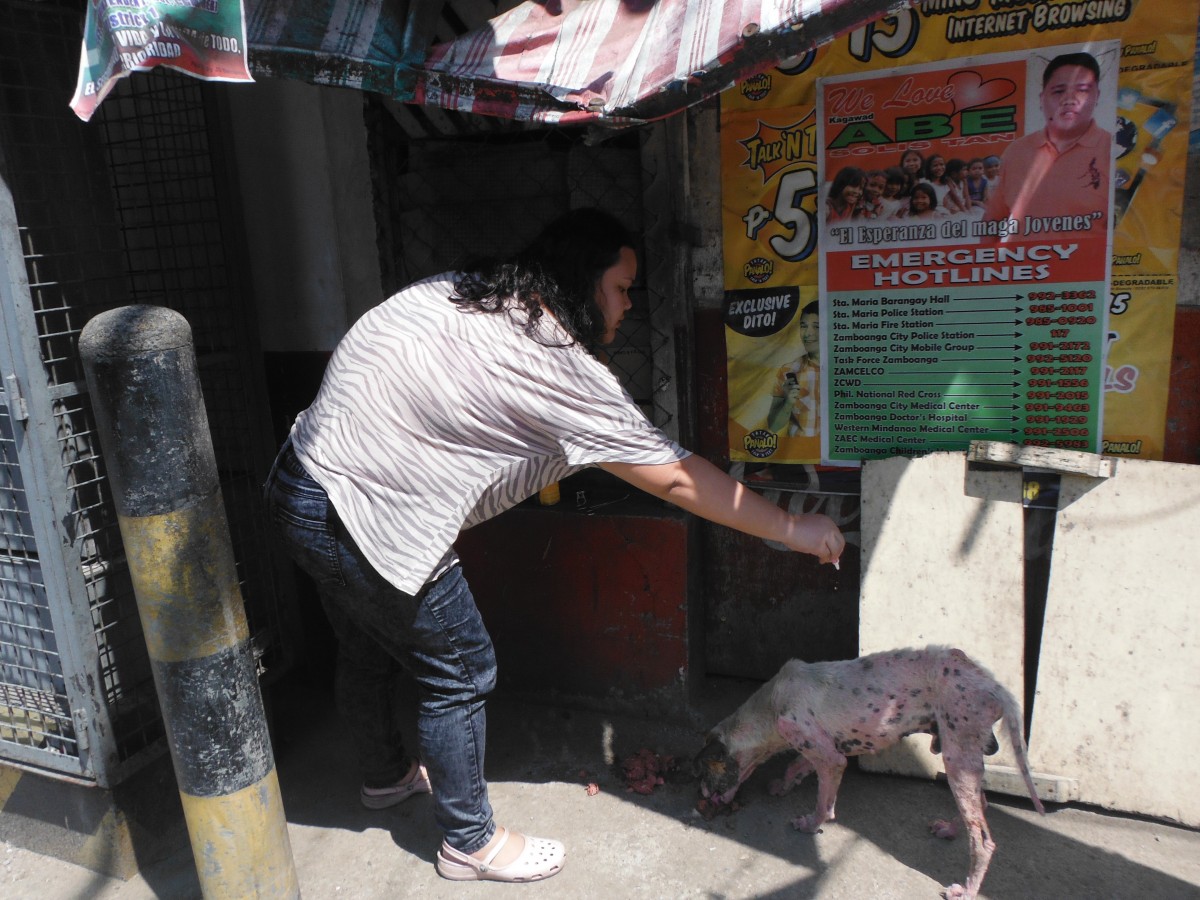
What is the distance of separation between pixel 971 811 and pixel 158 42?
3.16 m

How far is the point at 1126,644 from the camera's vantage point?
295 cm

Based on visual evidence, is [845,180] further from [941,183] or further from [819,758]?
[819,758]

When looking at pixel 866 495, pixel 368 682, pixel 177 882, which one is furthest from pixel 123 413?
pixel 866 495

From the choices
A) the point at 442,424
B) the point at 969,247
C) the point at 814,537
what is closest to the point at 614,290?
the point at 442,424

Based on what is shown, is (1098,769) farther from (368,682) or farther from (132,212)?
(132,212)

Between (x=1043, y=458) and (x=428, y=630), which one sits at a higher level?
(x=1043, y=458)

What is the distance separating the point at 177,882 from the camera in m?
3.14

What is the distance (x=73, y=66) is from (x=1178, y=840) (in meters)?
4.44

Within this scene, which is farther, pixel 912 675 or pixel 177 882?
pixel 177 882

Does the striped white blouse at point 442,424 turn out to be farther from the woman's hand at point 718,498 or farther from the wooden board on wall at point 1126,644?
the wooden board on wall at point 1126,644

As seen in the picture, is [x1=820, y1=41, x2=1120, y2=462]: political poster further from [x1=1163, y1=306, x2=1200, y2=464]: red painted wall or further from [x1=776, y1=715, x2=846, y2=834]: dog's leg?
[x1=776, y1=715, x2=846, y2=834]: dog's leg

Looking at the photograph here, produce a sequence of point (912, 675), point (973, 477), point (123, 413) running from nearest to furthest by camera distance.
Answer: point (123, 413)
point (912, 675)
point (973, 477)

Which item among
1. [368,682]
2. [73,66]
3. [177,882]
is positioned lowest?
[177,882]

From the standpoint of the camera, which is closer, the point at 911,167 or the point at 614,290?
the point at 614,290
